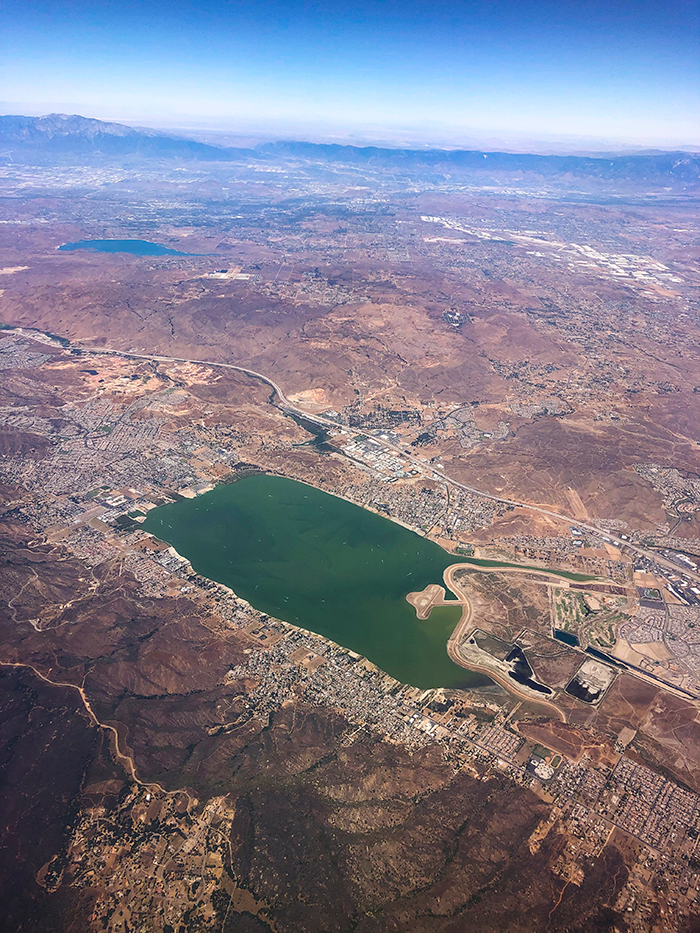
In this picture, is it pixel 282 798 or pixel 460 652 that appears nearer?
pixel 282 798

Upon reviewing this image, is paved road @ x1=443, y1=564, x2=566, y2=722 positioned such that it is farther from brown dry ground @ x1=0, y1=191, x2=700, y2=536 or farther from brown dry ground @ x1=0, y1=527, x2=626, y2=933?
brown dry ground @ x1=0, y1=191, x2=700, y2=536

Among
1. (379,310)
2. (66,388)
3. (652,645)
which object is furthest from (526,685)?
(379,310)

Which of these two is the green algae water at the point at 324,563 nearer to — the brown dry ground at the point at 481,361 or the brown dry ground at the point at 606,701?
the brown dry ground at the point at 606,701

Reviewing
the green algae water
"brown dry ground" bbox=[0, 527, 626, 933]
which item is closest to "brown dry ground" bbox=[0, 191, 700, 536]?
the green algae water

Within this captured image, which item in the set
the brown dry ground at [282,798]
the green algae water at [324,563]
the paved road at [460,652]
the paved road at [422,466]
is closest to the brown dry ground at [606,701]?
the paved road at [460,652]

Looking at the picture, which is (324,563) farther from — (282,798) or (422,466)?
(282,798)

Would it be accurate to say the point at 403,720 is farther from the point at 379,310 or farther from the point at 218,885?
the point at 379,310

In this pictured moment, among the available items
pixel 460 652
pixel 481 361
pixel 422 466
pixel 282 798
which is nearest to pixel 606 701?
pixel 460 652
